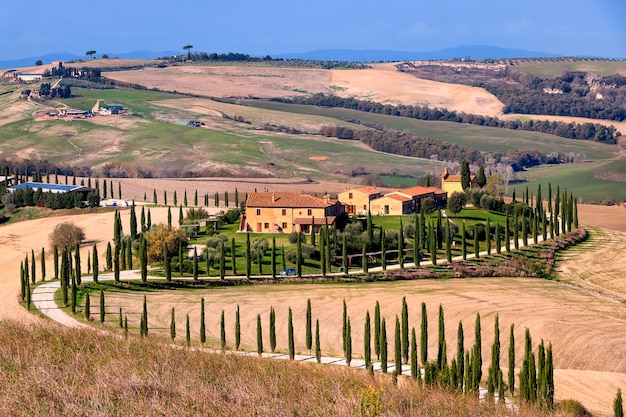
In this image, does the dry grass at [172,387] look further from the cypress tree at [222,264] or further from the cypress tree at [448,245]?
the cypress tree at [448,245]

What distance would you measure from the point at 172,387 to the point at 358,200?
61.8 m

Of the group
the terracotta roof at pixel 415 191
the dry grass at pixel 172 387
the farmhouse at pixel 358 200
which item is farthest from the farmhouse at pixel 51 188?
the dry grass at pixel 172 387

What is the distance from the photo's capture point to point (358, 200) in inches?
4001

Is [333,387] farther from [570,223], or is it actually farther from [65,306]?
Result: [570,223]

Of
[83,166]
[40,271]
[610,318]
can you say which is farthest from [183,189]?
[610,318]

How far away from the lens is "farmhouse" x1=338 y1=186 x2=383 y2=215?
101 m

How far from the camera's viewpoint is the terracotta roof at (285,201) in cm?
9312

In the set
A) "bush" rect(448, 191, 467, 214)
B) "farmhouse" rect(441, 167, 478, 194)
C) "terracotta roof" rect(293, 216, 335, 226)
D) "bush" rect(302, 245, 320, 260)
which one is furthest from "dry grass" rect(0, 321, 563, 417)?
"farmhouse" rect(441, 167, 478, 194)

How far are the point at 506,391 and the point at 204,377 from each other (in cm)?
1526

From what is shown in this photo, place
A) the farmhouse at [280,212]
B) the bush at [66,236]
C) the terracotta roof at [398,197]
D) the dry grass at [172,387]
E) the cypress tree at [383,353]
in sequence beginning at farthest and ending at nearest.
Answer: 1. the terracotta roof at [398,197]
2. the bush at [66,236]
3. the farmhouse at [280,212]
4. the cypress tree at [383,353]
5. the dry grass at [172,387]

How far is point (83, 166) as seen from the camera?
172 metres

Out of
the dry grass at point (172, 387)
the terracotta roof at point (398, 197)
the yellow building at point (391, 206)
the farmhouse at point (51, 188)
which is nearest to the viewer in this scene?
the dry grass at point (172, 387)

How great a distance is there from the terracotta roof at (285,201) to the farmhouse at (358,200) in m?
5.88

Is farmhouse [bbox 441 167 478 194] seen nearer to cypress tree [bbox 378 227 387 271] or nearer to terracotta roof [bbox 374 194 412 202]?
terracotta roof [bbox 374 194 412 202]
